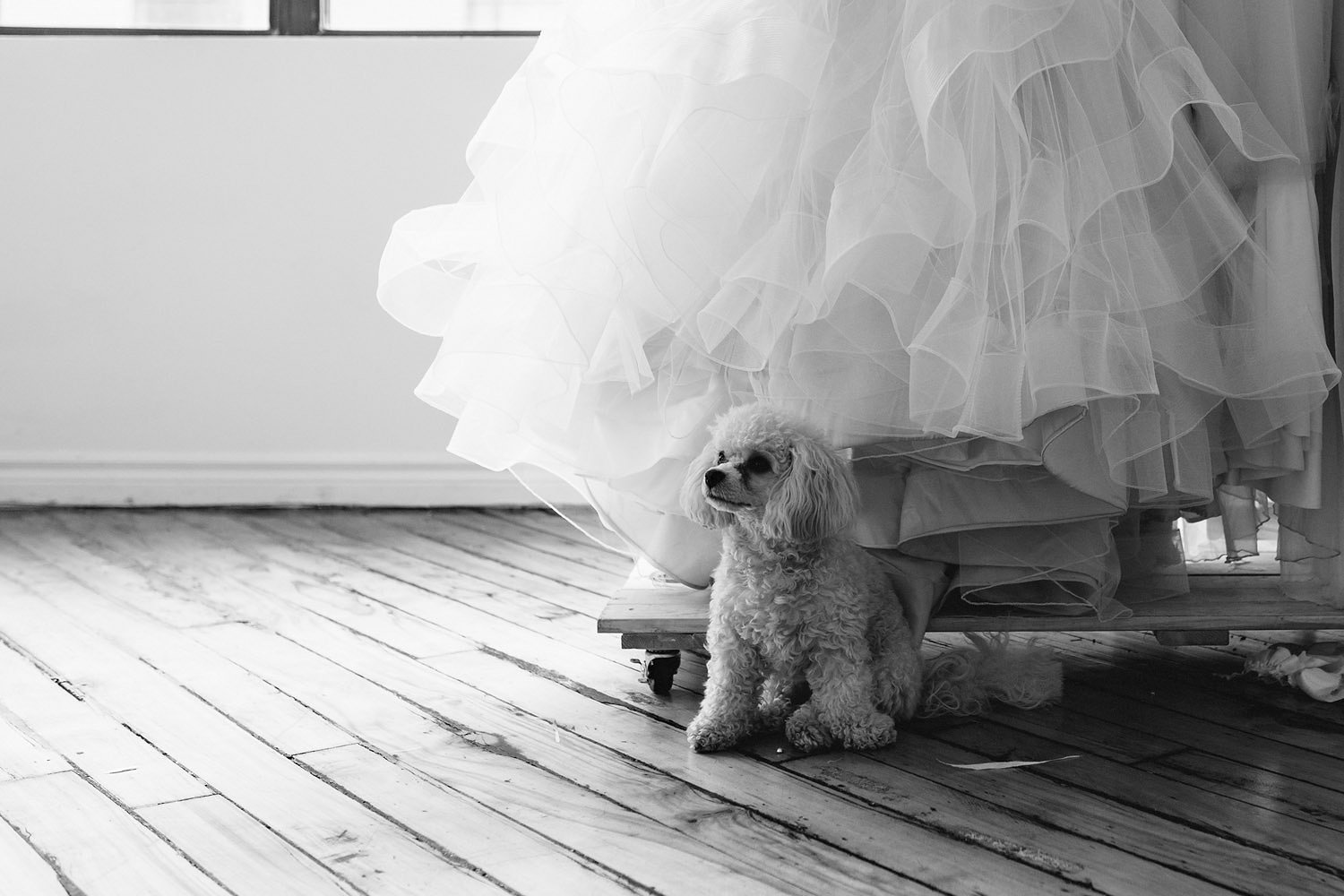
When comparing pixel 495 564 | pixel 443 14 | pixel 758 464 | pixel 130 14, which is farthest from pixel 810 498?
pixel 130 14

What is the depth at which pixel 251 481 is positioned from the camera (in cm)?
291

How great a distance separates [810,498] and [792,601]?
0.14 metres

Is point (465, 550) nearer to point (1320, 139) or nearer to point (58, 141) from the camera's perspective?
point (58, 141)

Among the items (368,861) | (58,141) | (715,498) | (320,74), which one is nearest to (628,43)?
(715,498)

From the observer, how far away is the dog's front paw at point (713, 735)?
137 cm

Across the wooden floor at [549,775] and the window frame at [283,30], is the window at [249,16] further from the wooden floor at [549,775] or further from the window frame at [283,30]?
the wooden floor at [549,775]

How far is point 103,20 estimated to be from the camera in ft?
9.62

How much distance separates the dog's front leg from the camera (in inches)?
54.2

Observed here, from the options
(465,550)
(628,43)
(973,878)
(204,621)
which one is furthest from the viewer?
(465,550)

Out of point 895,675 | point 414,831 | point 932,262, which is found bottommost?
point 414,831

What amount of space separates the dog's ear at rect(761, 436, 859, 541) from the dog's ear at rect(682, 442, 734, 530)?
0.19 feet

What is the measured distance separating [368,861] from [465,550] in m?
1.40

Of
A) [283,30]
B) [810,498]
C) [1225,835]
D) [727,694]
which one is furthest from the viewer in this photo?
[283,30]

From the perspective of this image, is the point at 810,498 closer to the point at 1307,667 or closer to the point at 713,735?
the point at 713,735
